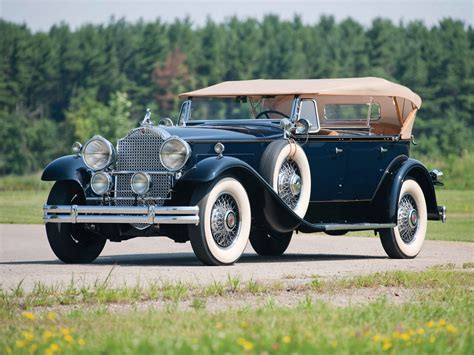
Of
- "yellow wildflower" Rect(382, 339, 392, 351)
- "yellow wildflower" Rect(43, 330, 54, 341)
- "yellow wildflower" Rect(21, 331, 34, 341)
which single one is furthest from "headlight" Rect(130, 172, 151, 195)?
"yellow wildflower" Rect(382, 339, 392, 351)

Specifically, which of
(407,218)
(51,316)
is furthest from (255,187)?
(51,316)

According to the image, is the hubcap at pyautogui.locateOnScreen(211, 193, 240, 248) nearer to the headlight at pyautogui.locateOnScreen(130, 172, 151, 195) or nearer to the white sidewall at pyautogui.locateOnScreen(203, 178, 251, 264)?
the white sidewall at pyautogui.locateOnScreen(203, 178, 251, 264)

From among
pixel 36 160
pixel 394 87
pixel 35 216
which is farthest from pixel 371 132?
pixel 36 160

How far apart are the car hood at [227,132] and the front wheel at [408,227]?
190 centimetres

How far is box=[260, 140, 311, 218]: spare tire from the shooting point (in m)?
12.6

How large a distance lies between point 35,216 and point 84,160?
36.1ft

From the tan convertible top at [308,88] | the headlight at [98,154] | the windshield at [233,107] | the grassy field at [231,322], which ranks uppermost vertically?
the tan convertible top at [308,88]

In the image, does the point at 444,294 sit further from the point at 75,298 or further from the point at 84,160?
the point at 84,160

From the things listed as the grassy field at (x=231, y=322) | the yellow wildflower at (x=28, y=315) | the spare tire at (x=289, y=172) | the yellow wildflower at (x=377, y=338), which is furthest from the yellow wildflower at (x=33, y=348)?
the spare tire at (x=289, y=172)

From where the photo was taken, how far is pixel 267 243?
14.8 metres

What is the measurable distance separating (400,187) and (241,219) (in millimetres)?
2565

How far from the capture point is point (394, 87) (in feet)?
50.0

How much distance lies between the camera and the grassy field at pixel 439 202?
19812mm

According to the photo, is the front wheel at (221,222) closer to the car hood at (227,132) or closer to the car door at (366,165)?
the car hood at (227,132)
